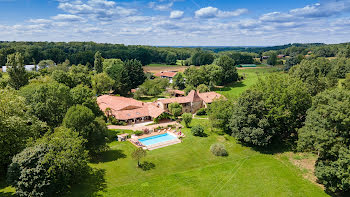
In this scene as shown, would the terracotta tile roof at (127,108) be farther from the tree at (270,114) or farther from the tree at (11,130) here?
the tree at (11,130)

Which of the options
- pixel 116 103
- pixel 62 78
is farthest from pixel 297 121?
pixel 62 78

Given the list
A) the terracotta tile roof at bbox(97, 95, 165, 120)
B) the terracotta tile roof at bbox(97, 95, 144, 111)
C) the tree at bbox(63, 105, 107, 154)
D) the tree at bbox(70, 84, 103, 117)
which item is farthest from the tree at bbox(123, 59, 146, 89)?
the tree at bbox(63, 105, 107, 154)

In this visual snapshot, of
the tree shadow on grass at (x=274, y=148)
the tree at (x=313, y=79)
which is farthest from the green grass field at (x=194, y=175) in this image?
the tree at (x=313, y=79)

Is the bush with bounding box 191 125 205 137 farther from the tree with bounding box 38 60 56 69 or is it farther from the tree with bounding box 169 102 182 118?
the tree with bounding box 38 60 56 69

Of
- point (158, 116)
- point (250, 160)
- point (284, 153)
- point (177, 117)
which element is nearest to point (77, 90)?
point (158, 116)

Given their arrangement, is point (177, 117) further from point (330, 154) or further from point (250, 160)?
point (330, 154)
